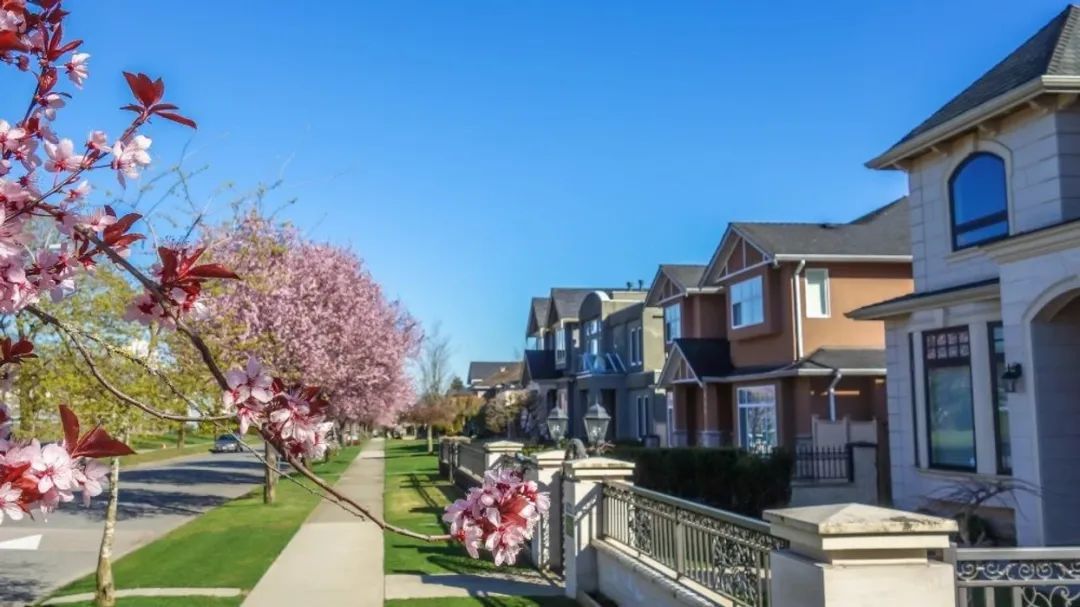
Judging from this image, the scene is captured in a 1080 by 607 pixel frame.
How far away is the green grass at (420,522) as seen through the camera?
13129 mm

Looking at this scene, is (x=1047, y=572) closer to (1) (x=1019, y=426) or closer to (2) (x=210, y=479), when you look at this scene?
(1) (x=1019, y=426)

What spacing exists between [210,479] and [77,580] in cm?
2190

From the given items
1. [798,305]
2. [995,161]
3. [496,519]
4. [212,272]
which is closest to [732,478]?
[995,161]

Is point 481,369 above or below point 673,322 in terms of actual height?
above

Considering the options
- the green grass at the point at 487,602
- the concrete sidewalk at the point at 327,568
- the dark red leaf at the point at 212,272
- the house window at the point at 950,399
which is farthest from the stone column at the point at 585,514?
the dark red leaf at the point at 212,272

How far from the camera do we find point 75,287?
2971 millimetres

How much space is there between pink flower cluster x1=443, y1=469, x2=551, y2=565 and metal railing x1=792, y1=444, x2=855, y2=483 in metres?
17.6

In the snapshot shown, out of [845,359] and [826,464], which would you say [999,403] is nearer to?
[826,464]

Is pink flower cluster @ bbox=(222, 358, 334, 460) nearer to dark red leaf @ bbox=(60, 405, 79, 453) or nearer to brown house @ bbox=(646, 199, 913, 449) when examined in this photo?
dark red leaf @ bbox=(60, 405, 79, 453)

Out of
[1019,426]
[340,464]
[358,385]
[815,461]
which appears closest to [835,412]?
[815,461]

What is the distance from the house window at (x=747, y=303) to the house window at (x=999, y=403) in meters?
12.1

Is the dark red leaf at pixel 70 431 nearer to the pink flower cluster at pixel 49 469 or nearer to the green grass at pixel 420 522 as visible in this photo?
the pink flower cluster at pixel 49 469

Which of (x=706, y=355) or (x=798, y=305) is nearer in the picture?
(x=798, y=305)

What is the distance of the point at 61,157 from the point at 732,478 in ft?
51.1
